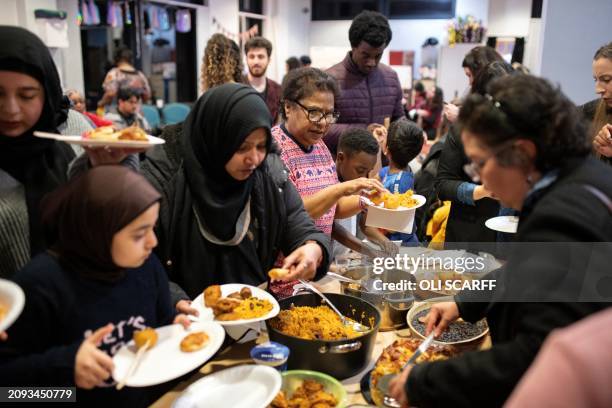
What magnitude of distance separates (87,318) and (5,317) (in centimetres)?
26

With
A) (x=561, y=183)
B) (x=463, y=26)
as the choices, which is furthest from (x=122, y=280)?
(x=463, y=26)

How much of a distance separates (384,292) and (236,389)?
73 cm

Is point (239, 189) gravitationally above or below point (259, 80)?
below

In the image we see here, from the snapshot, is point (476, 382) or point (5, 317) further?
point (476, 382)

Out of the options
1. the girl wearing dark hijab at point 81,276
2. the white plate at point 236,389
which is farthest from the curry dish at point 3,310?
the white plate at point 236,389

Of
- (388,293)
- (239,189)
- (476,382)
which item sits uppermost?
(239,189)

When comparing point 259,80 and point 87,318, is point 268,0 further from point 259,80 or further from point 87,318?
point 87,318

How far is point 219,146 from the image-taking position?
1.69 m

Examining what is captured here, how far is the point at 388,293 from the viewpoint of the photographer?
183 cm

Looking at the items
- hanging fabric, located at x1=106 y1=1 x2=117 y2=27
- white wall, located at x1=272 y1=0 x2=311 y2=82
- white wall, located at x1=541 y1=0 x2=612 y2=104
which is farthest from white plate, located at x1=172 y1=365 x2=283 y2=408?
white wall, located at x1=272 y1=0 x2=311 y2=82

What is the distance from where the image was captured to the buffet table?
1.38 meters

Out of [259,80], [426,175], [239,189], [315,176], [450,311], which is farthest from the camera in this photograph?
[259,80]

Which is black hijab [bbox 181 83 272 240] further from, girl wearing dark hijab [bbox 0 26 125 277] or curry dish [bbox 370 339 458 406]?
curry dish [bbox 370 339 458 406]

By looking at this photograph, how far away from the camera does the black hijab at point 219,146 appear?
168 centimetres
